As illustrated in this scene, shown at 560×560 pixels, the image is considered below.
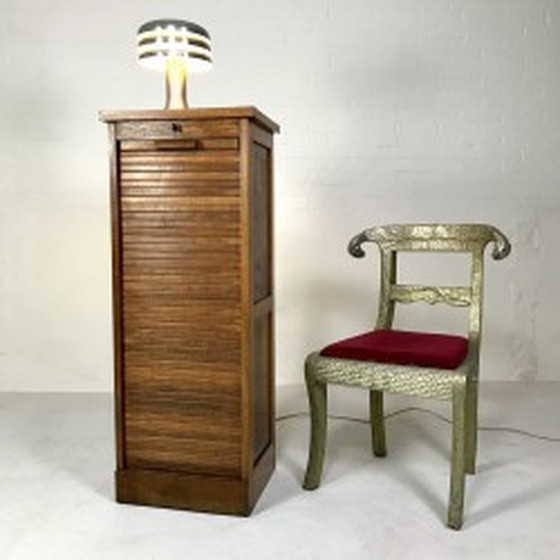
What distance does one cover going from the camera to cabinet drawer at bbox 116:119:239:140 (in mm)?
1795

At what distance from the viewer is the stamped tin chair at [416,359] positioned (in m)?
1.81

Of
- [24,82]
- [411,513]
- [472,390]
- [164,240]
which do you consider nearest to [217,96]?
[24,82]

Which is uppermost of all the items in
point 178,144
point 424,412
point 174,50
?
point 174,50

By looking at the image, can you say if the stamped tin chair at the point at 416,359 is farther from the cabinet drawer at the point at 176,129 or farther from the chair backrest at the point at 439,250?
the cabinet drawer at the point at 176,129

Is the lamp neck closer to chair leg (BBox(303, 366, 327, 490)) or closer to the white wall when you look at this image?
chair leg (BBox(303, 366, 327, 490))

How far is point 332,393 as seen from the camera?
3.26m

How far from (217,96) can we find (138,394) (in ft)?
6.12

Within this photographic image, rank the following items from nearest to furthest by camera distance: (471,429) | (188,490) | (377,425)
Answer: (188,490) < (471,429) < (377,425)

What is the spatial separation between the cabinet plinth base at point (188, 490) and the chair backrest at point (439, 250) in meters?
0.83

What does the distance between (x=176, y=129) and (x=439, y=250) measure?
1.03m

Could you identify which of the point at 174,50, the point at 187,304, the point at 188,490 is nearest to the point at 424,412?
the point at 188,490

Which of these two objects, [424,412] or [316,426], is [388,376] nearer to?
[316,426]

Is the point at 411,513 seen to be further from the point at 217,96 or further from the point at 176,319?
the point at 217,96

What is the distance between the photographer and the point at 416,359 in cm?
188
